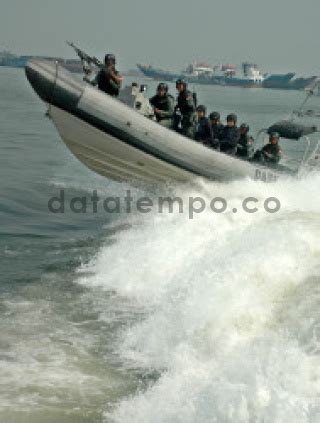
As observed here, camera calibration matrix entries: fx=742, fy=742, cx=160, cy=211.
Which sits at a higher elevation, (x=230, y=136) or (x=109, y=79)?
(x=109, y=79)

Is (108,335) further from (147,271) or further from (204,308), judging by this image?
(147,271)

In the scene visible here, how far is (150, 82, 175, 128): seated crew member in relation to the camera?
10.4 m

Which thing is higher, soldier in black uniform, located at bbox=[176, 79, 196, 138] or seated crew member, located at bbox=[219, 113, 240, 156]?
soldier in black uniform, located at bbox=[176, 79, 196, 138]

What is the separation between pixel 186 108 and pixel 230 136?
79cm

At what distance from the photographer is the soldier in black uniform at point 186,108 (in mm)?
10500

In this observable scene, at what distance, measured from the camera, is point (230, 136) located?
1082cm

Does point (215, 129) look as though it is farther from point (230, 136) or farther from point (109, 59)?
point (109, 59)

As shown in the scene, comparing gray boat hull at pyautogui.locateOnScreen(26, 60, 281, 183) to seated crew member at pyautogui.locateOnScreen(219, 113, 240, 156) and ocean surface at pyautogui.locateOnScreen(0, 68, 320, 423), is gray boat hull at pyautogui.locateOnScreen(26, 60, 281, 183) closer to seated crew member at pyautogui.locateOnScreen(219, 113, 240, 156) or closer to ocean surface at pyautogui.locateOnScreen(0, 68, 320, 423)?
ocean surface at pyautogui.locateOnScreen(0, 68, 320, 423)

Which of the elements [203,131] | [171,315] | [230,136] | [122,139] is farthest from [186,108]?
[171,315]

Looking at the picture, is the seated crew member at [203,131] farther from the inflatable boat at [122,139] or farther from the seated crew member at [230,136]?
the inflatable boat at [122,139]

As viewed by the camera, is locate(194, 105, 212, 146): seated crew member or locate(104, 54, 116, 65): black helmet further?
locate(194, 105, 212, 146): seated crew member

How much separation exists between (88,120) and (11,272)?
242cm

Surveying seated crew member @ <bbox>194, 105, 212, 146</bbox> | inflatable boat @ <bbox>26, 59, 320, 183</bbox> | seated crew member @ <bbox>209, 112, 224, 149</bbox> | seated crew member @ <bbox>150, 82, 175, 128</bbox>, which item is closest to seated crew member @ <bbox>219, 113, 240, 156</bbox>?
seated crew member @ <bbox>209, 112, 224, 149</bbox>

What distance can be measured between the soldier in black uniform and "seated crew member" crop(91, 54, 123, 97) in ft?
3.08
